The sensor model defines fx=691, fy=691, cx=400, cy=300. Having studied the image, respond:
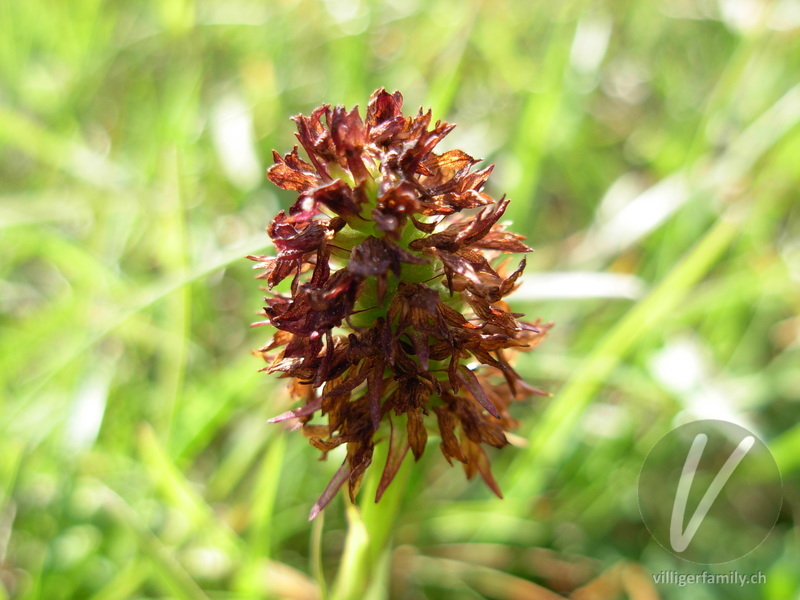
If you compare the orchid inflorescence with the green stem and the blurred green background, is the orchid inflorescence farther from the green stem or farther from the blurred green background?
the blurred green background

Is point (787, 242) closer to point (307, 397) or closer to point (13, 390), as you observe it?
point (307, 397)

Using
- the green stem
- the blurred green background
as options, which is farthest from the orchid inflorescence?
the blurred green background

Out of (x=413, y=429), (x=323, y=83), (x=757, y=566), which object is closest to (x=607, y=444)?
(x=757, y=566)

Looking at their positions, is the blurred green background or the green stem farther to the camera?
the blurred green background

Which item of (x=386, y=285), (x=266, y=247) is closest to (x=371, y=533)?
(x=386, y=285)

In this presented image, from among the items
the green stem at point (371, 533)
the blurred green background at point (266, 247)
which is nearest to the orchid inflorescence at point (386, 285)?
the green stem at point (371, 533)

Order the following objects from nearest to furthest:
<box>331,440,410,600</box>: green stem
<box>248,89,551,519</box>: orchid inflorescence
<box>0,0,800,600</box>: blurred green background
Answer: <box>248,89,551,519</box>: orchid inflorescence, <box>331,440,410,600</box>: green stem, <box>0,0,800,600</box>: blurred green background
